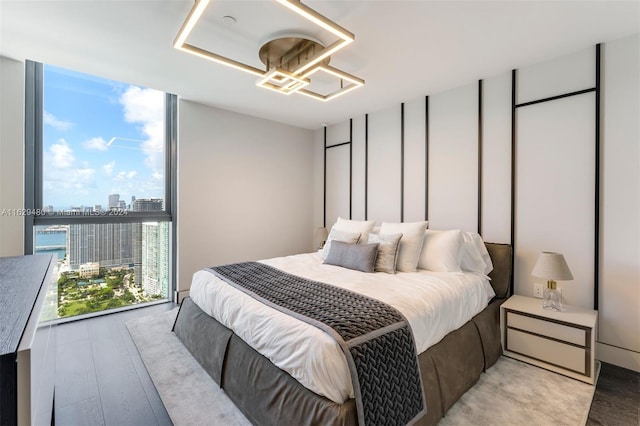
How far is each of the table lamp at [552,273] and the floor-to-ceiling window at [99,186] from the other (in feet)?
13.8

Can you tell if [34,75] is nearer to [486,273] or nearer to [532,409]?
[486,273]

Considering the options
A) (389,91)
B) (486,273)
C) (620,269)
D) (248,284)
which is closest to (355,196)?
(389,91)

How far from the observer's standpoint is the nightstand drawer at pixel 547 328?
2.17m

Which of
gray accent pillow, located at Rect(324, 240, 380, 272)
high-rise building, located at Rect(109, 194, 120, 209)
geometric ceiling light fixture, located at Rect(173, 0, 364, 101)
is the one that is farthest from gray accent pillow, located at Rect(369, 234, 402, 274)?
high-rise building, located at Rect(109, 194, 120, 209)

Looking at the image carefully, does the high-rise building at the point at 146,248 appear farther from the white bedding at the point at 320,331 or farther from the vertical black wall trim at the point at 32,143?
the white bedding at the point at 320,331

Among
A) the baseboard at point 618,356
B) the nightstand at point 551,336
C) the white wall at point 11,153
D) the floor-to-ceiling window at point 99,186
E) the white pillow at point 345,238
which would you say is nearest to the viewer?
the nightstand at point 551,336

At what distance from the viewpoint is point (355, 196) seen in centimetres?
450

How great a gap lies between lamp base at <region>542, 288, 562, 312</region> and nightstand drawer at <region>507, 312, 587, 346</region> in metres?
0.19

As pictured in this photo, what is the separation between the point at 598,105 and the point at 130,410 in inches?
169

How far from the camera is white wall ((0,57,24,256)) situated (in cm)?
272

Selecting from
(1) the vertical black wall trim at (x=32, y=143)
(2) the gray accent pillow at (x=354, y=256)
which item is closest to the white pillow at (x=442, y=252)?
(2) the gray accent pillow at (x=354, y=256)

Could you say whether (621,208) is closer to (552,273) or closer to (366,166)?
(552,273)

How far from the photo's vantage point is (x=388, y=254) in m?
2.84

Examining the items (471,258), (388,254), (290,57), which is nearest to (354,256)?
(388,254)
